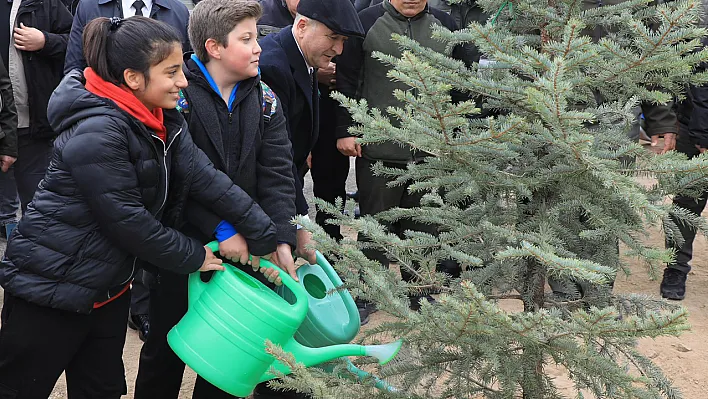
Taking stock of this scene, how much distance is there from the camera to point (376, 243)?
255 centimetres

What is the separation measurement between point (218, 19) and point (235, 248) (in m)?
0.83

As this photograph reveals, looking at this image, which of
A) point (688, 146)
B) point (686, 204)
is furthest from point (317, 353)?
point (688, 146)

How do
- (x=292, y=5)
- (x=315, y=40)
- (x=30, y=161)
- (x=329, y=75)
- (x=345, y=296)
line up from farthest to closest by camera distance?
(x=292, y=5), (x=329, y=75), (x=30, y=161), (x=315, y=40), (x=345, y=296)

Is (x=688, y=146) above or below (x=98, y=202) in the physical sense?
below

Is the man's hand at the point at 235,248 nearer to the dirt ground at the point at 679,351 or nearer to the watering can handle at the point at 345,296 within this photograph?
the watering can handle at the point at 345,296

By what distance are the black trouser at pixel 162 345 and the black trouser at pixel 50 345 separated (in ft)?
0.73

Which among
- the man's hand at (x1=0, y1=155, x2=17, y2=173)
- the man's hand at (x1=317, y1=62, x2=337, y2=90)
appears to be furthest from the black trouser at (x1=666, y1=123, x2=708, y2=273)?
the man's hand at (x1=0, y1=155, x2=17, y2=173)

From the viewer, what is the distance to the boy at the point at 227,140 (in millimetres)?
2789

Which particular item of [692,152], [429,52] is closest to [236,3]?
[429,52]

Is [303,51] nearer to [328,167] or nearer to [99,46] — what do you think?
[99,46]

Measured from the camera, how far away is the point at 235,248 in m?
2.75

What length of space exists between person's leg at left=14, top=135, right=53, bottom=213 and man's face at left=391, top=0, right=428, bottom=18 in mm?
2135

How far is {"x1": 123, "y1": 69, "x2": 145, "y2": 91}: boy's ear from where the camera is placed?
2484mm

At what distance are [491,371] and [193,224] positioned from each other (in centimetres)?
122
